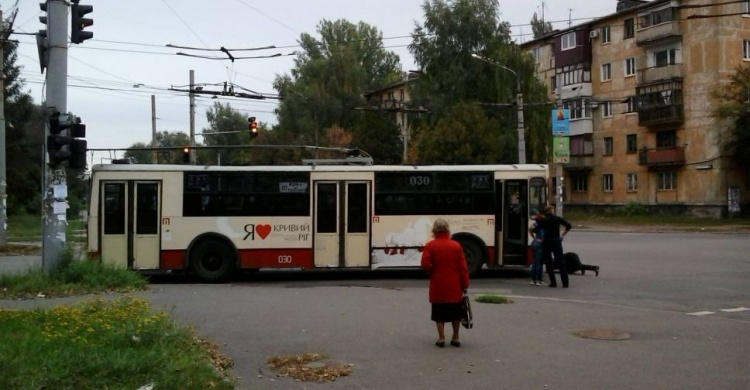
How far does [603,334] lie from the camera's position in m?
10.4

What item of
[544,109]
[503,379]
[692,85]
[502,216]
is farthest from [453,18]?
[503,379]

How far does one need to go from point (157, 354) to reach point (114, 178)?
11.3 meters

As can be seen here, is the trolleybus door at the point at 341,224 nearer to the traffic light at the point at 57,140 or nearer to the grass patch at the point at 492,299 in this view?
the grass patch at the point at 492,299

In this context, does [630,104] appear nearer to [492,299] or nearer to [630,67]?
[630,67]

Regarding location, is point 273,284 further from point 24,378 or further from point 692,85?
point 692,85

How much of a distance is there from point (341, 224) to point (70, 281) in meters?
6.11

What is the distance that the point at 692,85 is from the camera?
51.0m

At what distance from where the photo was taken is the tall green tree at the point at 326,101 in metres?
66.2

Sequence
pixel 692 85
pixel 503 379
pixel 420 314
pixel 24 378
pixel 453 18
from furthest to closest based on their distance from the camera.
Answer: pixel 453 18
pixel 692 85
pixel 420 314
pixel 503 379
pixel 24 378

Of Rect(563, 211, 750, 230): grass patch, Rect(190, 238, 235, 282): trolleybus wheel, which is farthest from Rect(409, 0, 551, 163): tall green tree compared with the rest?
Rect(190, 238, 235, 282): trolleybus wheel

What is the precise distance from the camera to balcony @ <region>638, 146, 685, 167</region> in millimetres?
51500

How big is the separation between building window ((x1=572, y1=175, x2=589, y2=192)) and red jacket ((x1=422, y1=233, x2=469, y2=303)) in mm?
53620

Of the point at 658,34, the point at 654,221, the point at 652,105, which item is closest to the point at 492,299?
the point at 654,221

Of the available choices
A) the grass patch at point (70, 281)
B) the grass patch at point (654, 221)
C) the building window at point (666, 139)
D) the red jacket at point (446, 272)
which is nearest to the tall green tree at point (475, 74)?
the grass patch at point (654, 221)
